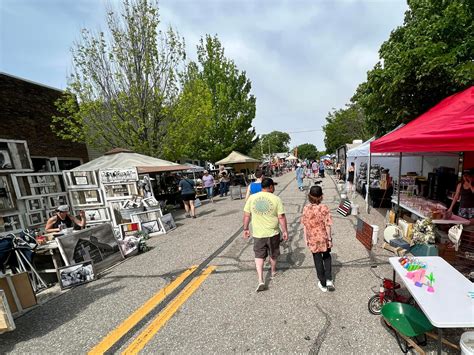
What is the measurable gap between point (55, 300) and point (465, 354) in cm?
535

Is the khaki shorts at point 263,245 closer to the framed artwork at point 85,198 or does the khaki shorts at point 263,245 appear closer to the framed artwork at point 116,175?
the framed artwork at point 116,175

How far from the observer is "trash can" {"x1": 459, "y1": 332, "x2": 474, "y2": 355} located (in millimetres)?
1814

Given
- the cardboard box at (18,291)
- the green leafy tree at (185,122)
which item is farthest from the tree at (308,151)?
the cardboard box at (18,291)

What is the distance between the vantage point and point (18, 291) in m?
3.44

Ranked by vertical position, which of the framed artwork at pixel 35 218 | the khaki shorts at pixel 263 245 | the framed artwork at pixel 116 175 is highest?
the framed artwork at pixel 116 175

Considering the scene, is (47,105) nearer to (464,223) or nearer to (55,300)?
(55,300)

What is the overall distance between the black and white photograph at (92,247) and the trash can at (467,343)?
5.66 meters

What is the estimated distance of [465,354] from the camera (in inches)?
72.0

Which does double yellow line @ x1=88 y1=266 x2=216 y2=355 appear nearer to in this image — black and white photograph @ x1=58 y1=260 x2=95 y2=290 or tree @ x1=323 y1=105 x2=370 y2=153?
black and white photograph @ x1=58 y1=260 x2=95 y2=290

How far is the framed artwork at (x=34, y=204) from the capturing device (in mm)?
6484

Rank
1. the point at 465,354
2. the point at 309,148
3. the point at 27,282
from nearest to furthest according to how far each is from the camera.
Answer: the point at 465,354, the point at 27,282, the point at 309,148

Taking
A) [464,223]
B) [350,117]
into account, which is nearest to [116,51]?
[464,223]

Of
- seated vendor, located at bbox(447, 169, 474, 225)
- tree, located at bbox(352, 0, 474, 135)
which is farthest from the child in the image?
tree, located at bbox(352, 0, 474, 135)

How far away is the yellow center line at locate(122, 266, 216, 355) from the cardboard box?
202 cm
